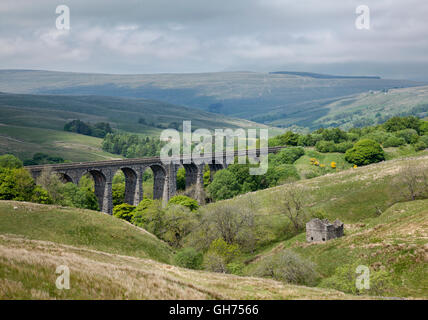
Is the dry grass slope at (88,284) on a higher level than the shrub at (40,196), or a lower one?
higher

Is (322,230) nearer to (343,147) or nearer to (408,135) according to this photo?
(343,147)

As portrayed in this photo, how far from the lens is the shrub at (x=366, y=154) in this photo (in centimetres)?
10594

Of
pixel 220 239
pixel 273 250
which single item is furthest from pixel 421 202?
pixel 220 239

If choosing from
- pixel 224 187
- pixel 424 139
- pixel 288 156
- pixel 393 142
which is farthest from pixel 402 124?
pixel 224 187

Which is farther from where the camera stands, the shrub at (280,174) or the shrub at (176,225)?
the shrub at (280,174)

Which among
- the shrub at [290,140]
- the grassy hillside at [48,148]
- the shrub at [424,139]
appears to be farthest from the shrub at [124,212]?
the shrub at [424,139]

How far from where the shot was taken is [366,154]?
106 meters

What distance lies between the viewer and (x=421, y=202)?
57.8 m

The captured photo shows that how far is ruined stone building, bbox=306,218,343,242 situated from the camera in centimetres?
5081

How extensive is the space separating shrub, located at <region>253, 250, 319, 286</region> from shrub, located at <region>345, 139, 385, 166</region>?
7127 cm

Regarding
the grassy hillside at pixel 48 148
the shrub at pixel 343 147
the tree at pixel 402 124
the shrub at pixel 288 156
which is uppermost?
the tree at pixel 402 124

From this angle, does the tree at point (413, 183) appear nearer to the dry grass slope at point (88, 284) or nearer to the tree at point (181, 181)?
the dry grass slope at point (88, 284)

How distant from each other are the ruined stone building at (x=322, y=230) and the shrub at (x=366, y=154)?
192 ft
